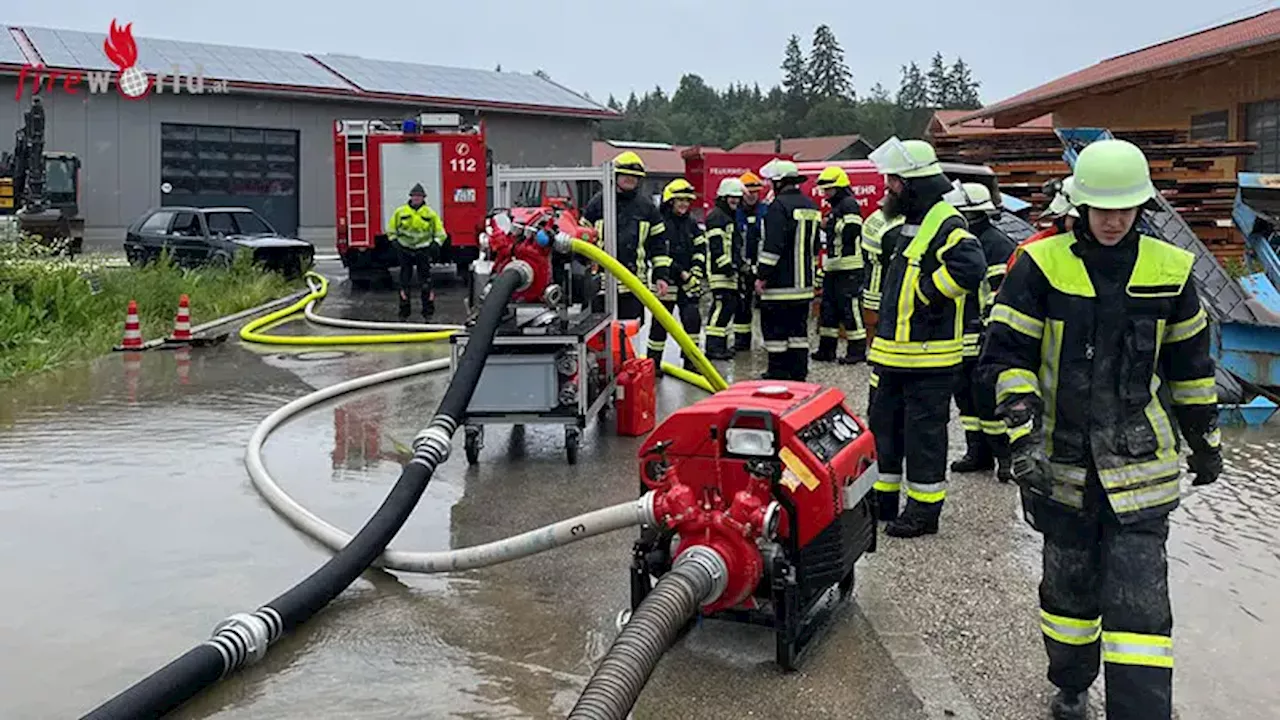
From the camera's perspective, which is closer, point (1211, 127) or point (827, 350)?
point (827, 350)

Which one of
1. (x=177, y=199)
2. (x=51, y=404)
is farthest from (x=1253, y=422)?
(x=177, y=199)

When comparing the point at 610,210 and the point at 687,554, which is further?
the point at 610,210

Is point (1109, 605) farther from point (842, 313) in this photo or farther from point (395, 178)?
point (395, 178)

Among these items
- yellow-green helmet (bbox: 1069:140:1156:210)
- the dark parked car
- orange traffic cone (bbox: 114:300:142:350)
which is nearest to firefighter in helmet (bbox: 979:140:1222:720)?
yellow-green helmet (bbox: 1069:140:1156:210)

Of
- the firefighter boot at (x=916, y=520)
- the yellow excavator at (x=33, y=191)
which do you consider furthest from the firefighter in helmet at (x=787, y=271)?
the yellow excavator at (x=33, y=191)

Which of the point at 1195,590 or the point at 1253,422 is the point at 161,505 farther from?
the point at 1253,422

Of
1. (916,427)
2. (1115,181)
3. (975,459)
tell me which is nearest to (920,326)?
(916,427)

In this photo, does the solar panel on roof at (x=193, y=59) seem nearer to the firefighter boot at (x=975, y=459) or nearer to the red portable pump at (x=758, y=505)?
the firefighter boot at (x=975, y=459)

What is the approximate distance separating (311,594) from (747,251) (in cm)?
706

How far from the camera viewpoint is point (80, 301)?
11539 mm

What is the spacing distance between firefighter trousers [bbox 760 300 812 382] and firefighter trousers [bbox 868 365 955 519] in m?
3.16

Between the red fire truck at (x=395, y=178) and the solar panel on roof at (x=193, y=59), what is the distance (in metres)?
13.7

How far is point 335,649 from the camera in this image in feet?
13.1

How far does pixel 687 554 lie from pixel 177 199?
2693 centimetres
